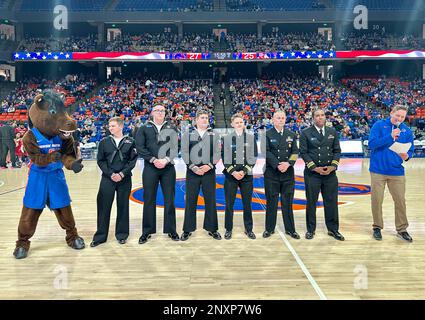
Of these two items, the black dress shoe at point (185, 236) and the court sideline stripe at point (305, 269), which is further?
the black dress shoe at point (185, 236)

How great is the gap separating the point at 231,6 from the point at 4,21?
16.4 meters

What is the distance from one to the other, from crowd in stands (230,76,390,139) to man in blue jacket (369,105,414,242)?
14.0 meters

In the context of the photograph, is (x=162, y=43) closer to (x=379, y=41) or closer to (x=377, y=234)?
(x=379, y=41)

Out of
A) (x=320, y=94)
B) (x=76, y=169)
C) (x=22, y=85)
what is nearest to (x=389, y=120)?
(x=76, y=169)

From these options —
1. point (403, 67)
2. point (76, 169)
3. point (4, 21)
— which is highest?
point (4, 21)

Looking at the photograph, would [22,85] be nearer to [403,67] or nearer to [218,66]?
[218,66]

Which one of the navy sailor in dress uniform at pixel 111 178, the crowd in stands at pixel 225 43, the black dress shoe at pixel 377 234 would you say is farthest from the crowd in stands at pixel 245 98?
the black dress shoe at pixel 377 234

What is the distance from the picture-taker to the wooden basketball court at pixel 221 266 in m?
3.40

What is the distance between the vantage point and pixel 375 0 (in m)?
29.1

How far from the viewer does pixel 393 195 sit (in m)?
5.00

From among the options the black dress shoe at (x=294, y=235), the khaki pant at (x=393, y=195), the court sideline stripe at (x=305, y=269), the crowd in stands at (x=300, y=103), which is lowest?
the court sideline stripe at (x=305, y=269)

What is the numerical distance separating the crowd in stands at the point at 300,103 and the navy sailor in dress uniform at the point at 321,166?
555 inches

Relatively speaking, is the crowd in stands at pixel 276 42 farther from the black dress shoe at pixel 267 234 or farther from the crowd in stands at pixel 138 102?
the black dress shoe at pixel 267 234

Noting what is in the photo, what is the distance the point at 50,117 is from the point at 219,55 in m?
21.8
